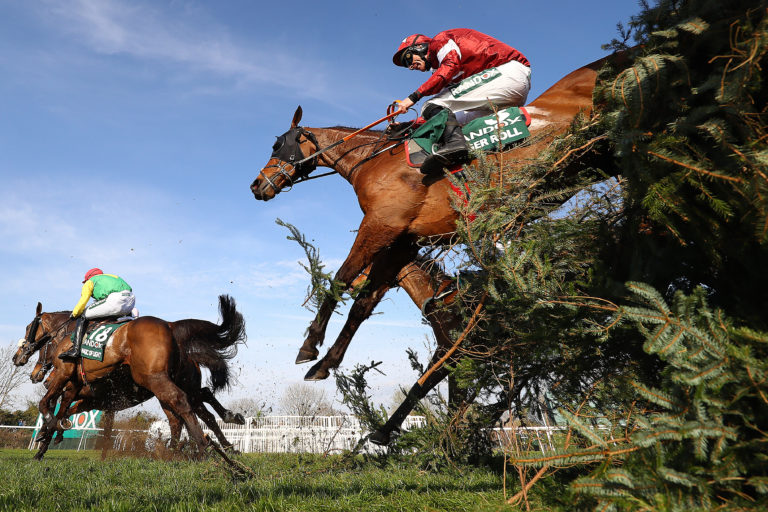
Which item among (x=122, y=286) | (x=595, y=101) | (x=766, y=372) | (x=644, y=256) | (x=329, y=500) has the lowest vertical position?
(x=329, y=500)

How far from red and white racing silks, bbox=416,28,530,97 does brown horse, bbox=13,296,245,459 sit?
5.17 meters

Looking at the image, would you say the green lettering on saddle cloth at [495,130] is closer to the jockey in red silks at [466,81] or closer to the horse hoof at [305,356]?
the jockey in red silks at [466,81]

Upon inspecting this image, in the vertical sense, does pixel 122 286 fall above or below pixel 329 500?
above

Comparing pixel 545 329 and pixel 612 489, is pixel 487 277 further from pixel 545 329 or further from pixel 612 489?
pixel 612 489

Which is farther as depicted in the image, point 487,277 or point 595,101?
point 487,277

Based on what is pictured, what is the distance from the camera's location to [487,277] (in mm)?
2908

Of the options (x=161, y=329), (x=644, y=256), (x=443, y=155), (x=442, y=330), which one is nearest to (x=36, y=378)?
(x=161, y=329)

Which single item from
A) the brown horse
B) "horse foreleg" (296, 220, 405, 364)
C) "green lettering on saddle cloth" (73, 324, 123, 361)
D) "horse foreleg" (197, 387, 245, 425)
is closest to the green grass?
"horse foreleg" (296, 220, 405, 364)

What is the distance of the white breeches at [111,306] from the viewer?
300 inches

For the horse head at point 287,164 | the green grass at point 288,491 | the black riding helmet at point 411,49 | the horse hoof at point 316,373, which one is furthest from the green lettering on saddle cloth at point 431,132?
the green grass at point 288,491

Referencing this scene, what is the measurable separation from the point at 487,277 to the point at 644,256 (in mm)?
935

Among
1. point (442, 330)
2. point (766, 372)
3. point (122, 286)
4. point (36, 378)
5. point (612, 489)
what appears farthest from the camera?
point (36, 378)

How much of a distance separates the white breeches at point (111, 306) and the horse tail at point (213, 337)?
3.18 feet

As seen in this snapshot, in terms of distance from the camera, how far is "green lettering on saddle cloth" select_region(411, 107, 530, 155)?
3.37 m
